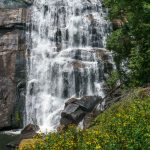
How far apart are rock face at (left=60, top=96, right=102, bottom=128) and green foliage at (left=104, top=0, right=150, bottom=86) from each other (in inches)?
150

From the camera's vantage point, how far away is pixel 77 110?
3222 cm

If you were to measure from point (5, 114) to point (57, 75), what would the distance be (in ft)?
21.1

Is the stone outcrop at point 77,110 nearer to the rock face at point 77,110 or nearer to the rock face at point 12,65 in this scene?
the rock face at point 77,110

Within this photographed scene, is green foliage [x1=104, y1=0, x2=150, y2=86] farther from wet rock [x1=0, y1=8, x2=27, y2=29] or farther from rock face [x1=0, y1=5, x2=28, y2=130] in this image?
wet rock [x1=0, y1=8, x2=27, y2=29]

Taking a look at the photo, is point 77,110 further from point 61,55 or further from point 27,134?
point 61,55

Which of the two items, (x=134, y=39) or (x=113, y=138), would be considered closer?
(x=113, y=138)

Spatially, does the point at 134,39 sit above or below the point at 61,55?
above

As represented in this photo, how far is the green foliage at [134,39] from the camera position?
27.6 metres

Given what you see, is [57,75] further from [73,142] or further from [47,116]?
[73,142]

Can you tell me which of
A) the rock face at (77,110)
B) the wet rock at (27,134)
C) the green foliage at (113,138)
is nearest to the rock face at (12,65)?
the wet rock at (27,134)

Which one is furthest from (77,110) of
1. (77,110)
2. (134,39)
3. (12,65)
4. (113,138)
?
(113,138)

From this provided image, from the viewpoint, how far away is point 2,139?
105 feet

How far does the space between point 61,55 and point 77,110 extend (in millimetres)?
10423

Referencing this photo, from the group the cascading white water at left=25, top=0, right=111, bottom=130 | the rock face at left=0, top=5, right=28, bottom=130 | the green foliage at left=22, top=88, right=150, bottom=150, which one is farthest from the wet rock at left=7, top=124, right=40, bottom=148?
the green foliage at left=22, top=88, right=150, bottom=150
